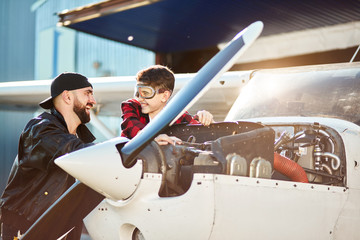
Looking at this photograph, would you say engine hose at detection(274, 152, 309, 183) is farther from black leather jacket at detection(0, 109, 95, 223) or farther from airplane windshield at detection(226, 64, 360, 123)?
black leather jacket at detection(0, 109, 95, 223)

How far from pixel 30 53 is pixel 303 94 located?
539 inches

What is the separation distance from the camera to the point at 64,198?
271cm

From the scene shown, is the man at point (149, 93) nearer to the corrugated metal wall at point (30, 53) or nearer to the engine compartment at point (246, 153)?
the engine compartment at point (246, 153)

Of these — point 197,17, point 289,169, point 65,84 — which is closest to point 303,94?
point 289,169

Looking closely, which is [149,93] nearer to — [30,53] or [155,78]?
[155,78]

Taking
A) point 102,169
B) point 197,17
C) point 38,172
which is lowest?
point 38,172

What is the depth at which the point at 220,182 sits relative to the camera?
239 centimetres

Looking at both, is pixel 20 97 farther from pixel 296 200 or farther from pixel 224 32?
pixel 224 32

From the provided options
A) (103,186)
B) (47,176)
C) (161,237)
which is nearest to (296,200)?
(161,237)

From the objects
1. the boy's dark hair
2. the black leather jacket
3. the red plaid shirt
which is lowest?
the black leather jacket

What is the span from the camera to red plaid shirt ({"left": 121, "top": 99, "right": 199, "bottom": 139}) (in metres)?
3.18

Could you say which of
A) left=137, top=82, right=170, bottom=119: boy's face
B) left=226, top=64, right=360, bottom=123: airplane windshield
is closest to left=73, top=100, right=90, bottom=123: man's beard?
left=137, top=82, right=170, bottom=119: boy's face

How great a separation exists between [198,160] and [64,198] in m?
0.77

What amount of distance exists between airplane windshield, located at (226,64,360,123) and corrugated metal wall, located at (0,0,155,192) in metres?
12.3
